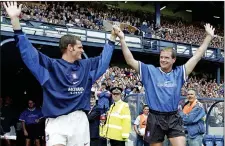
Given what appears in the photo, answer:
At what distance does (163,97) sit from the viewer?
210 inches

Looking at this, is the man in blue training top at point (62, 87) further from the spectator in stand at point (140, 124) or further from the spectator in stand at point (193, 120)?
the spectator in stand at point (140, 124)

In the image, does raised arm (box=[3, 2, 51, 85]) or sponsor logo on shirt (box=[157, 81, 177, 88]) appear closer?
raised arm (box=[3, 2, 51, 85])

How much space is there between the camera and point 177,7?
117ft

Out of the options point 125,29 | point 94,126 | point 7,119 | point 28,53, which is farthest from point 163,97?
point 125,29

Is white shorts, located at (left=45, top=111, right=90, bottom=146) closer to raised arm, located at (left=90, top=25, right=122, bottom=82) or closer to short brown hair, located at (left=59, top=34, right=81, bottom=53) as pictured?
raised arm, located at (left=90, top=25, right=122, bottom=82)

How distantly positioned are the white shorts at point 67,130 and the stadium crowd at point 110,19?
559 inches

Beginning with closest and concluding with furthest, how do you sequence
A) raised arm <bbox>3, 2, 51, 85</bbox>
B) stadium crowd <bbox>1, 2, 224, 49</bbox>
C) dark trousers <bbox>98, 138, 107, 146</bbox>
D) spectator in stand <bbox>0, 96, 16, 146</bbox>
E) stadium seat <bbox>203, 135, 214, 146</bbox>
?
raised arm <bbox>3, 2, 51, 85</bbox>
stadium seat <bbox>203, 135, 214, 146</bbox>
dark trousers <bbox>98, 138, 107, 146</bbox>
spectator in stand <bbox>0, 96, 16, 146</bbox>
stadium crowd <bbox>1, 2, 224, 49</bbox>

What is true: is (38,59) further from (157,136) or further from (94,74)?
(157,136)

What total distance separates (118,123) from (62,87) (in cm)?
372

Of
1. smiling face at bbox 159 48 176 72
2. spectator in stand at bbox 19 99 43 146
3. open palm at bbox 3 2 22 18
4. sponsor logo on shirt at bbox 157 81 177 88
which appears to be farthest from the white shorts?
spectator in stand at bbox 19 99 43 146

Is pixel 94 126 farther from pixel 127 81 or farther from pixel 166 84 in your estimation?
pixel 127 81

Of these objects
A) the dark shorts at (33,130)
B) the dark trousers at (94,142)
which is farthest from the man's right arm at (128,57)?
the dark shorts at (33,130)

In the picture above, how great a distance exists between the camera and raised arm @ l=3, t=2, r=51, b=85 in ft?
13.9

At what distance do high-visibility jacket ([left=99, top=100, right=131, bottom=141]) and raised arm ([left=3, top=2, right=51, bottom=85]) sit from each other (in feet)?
12.4
